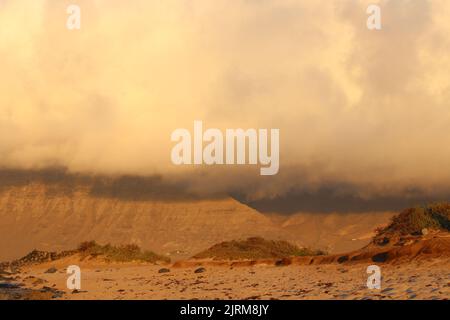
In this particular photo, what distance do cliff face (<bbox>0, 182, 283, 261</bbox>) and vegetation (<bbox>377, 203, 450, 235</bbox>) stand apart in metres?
52.7

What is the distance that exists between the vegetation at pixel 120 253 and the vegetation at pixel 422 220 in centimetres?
2317

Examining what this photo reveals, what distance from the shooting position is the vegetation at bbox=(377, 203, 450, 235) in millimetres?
32281

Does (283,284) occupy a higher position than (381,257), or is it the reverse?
(381,257)

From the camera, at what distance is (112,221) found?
103 meters

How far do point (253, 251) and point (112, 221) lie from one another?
2404 inches

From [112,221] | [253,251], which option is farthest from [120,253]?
[112,221]

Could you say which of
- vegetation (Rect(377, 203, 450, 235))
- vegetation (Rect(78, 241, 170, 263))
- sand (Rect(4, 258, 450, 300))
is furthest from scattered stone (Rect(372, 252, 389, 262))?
vegetation (Rect(78, 241, 170, 263))

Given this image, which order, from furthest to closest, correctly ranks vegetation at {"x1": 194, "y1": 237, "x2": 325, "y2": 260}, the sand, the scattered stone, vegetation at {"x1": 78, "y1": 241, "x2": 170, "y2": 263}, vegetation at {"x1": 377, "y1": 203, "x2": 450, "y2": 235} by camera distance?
1. vegetation at {"x1": 78, "y1": 241, "x2": 170, "y2": 263}
2. vegetation at {"x1": 194, "y1": 237, "x2": 325, "y2": 260}
3. vegetation at {"x1": 377, "y1": 203, "x2": 450, "y2": 235}
4. the scattered stone
5. the sand

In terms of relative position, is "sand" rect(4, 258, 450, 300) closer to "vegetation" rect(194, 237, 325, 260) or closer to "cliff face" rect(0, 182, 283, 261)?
"vegetation" rect(194, 237, 325, 260)

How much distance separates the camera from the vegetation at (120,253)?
48.6 meters

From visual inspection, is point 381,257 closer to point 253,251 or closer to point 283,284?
point 283,284
